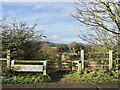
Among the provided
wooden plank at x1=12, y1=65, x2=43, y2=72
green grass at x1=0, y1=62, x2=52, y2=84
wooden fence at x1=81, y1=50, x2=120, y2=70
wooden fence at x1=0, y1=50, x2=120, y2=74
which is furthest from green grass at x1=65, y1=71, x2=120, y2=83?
wooden plank at x1=12, y1=65, x2=43, y2=72

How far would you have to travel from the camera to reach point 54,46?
1422 cm

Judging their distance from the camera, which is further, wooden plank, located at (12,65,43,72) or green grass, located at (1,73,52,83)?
wooden plank, located at (12,65,43,72)

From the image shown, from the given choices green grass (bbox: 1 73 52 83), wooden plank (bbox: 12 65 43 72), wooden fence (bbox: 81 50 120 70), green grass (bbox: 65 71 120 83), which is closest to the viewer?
green grass (bbox: 1 73 52 83)

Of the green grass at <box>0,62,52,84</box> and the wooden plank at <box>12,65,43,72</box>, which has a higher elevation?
the wooden plank at <box>12,65,43,72</box>

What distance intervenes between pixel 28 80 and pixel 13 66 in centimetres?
176

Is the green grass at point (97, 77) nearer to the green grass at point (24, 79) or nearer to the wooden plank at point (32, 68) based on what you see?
the green grass at point (24, 79)

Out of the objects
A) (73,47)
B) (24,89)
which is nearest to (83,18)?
(73,47)

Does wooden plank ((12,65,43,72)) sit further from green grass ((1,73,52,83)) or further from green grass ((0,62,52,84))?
green grass ((1,73,52,83))

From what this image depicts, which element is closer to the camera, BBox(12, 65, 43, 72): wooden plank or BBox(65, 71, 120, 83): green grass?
BBox(65, 71, 120, 83): green grass

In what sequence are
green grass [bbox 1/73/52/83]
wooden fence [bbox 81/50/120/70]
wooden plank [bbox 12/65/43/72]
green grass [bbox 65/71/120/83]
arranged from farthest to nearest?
wooden fence [bbox 81/50/120/70]
wooden plank [bbox 12/65/43/72]
green grass [bbox 65/71/120/83]
green grass [bbox 1/73/52/83]

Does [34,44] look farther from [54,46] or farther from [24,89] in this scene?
[24,89]

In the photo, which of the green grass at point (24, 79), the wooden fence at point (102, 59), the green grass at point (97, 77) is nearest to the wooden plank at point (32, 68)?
the green grass at point (24, 79)

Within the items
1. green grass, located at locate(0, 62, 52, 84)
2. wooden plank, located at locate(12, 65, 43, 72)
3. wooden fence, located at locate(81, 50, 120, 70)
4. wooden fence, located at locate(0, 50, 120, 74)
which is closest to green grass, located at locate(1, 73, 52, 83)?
green grass, located at locate(0, 62, 52, 84)

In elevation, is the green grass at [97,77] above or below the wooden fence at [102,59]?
below
